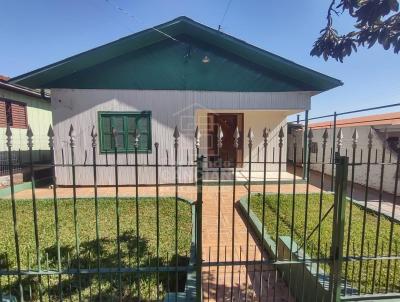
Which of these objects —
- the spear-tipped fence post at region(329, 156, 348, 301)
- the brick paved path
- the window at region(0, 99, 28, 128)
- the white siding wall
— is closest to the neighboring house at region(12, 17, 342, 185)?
the white siding wall

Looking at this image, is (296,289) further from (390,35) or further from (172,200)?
(172,200)

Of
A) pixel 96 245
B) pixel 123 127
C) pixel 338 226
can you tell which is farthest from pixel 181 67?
pixel 338 226

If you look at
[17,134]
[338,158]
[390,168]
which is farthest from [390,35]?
[17,134]

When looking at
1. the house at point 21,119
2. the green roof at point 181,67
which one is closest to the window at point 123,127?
the green roof at point 181,67

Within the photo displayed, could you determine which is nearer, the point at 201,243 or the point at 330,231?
the point at 201,243

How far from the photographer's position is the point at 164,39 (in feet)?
30.1

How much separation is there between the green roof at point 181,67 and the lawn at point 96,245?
4.38 meters

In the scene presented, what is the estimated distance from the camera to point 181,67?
9359 mm

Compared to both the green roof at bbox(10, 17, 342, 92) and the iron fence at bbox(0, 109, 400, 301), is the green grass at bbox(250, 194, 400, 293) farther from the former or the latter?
the green roof at bbox(10, 17, 342, 92)

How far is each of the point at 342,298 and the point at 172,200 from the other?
17.2ft

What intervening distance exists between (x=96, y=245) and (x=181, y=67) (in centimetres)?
699

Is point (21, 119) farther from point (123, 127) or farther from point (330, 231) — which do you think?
point (330, 231)

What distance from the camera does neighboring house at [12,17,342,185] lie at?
29.6 ft

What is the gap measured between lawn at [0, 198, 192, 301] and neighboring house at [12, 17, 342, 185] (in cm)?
259
